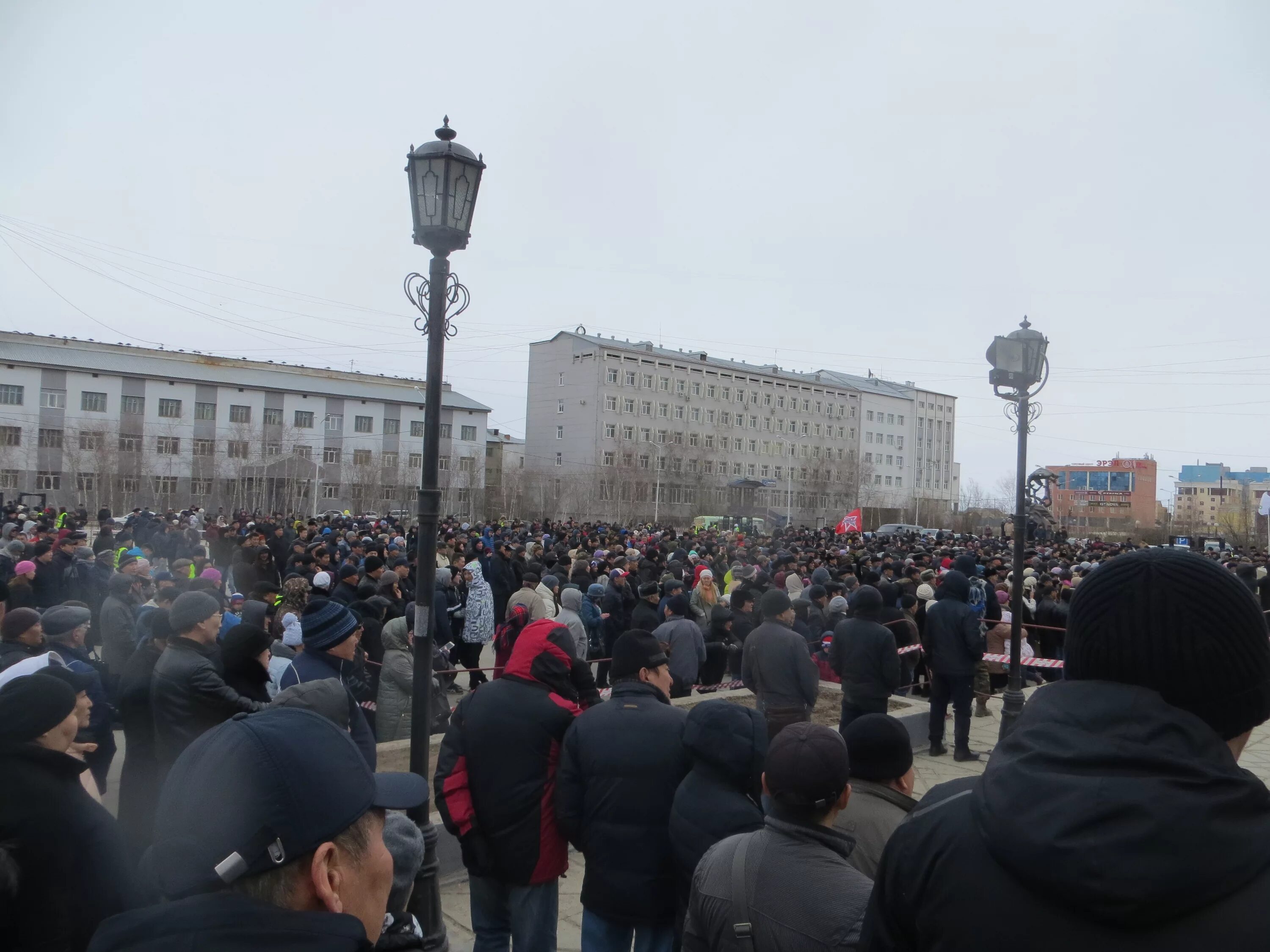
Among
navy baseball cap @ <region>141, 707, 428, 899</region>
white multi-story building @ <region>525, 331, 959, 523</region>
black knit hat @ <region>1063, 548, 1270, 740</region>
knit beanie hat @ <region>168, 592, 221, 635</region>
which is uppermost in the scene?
white multi-story building @ <region>525, 331, 959, 523</region>

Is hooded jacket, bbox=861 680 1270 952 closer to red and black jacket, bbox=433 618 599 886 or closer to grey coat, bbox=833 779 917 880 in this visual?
grey coat, bbox=833 779 917 880

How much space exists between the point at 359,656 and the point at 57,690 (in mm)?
3754

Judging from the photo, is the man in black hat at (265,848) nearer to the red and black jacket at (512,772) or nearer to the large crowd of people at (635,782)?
the large crowd of people at (635,782)

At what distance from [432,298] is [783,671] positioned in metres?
3.97

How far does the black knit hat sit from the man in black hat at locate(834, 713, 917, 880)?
5.93 feet

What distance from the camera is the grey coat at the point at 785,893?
246 cm

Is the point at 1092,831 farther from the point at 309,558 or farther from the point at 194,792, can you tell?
the point at 309,558

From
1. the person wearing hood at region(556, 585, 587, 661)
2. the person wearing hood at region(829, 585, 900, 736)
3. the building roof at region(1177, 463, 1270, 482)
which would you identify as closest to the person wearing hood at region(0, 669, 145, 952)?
the person wearing hood at region(829, 585, 900, 736)

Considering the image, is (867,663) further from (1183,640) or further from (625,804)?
(1183,640)

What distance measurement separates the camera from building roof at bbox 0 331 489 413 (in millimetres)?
58906

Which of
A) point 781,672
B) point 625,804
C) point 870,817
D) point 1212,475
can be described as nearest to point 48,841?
point 625,804

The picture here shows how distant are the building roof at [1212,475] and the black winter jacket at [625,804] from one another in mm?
172878

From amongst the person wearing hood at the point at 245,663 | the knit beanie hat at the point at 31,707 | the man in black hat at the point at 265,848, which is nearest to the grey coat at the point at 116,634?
the person wearing hood at the point at 245,663

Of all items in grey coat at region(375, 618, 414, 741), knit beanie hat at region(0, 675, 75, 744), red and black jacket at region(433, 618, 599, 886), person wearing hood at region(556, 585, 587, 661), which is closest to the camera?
knit beanie hat at region(0, 675, 75, 744)
